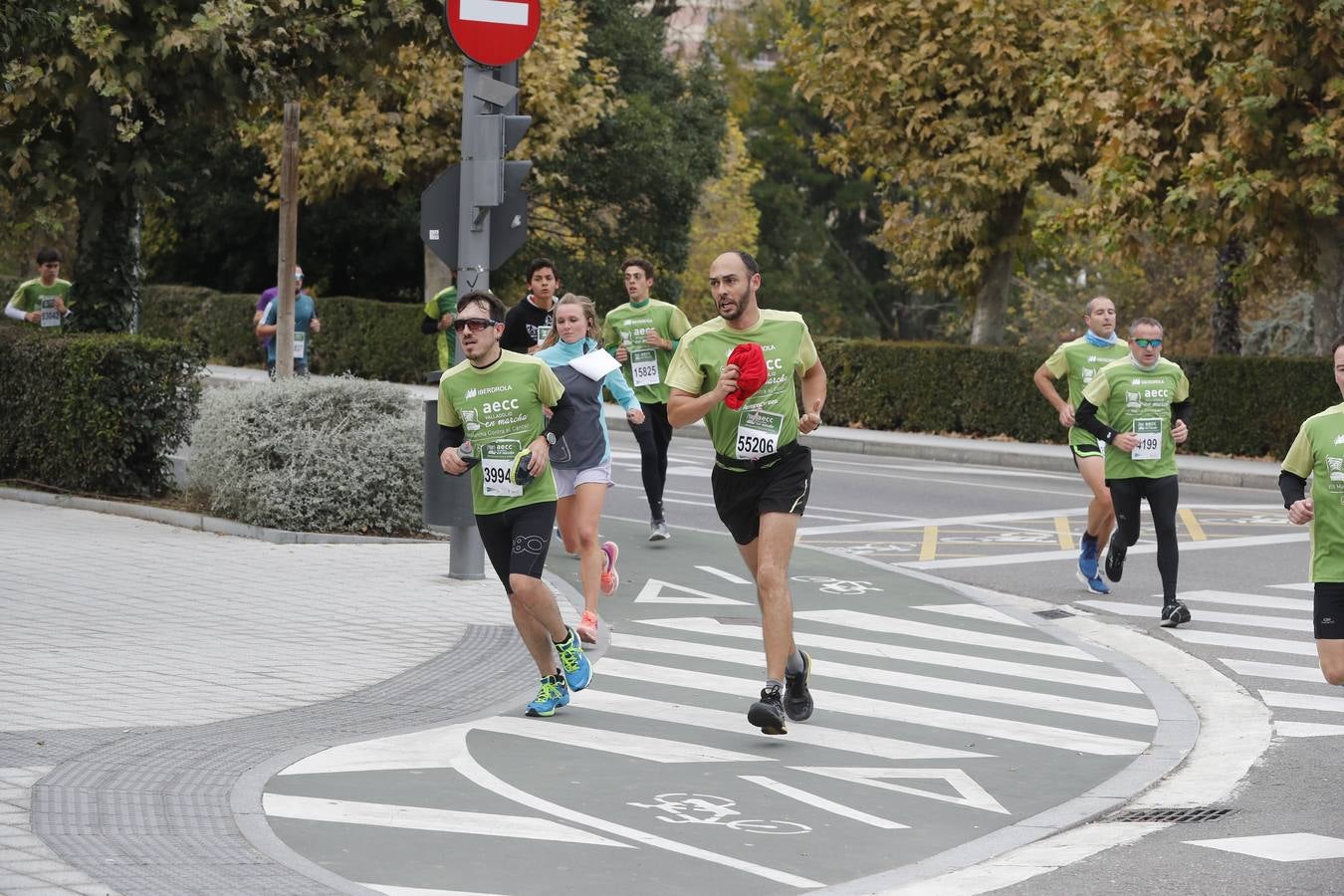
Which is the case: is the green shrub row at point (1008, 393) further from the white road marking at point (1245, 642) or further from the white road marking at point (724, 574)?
the white road marking at point (1245, 642)

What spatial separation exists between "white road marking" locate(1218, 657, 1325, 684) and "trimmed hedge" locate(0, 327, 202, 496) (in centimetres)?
858

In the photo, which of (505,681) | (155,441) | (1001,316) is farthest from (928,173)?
(505,681)

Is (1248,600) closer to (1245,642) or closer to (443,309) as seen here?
(1245,642)

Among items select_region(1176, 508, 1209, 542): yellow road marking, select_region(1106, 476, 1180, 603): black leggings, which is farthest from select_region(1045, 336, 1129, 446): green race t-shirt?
select_region(1176, 508, 1209, 542): yellow road marking

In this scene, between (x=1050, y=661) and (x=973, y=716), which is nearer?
(x=973, y=716)

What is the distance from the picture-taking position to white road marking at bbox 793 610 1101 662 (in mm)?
10734

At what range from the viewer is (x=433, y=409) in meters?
11.7

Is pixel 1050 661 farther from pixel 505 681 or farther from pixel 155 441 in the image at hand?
pixel 155 441

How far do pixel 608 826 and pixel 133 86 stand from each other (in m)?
11.4

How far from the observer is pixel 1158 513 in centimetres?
1195

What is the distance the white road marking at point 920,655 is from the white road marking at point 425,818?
Answer: 397cm

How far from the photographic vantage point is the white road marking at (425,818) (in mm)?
6441

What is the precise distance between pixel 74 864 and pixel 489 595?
5.99 meters

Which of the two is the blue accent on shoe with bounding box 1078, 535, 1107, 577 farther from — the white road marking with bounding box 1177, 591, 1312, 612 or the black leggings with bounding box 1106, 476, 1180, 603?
the black leggings with bounding box 1106, 476, 1180, 603
